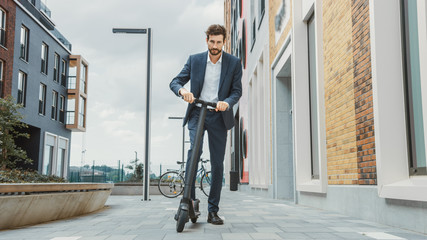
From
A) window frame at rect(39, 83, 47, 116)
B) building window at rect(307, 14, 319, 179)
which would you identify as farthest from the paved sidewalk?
window frame at rect(39, 83, 47, 116)

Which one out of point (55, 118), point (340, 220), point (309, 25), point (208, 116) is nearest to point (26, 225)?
point (208, 116)

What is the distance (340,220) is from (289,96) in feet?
21.3

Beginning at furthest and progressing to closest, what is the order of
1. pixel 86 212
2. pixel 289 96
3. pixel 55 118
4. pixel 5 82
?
A: pixel 55 118 < pixel 5 82 < pixel 289 96 < pixel 86 212

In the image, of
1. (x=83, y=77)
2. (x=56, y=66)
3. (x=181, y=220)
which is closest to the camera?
(x=181, y=220)

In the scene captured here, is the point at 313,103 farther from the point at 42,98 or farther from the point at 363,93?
the point at 42,98

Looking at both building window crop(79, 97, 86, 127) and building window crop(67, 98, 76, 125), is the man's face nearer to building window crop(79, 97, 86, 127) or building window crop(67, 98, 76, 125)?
building window crop(67, 98, 76, 125)

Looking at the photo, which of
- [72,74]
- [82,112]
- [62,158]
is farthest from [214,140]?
[82,112]

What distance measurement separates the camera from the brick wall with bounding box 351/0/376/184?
16.3 ft

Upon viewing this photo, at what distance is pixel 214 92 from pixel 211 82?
11cm

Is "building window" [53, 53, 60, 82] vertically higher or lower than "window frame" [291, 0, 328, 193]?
higher

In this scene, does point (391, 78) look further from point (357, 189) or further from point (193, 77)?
point (193, 77)

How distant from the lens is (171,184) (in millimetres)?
12930

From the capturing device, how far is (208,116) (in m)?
4.42

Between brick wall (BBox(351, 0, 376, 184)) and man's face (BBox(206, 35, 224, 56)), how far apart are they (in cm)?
188
